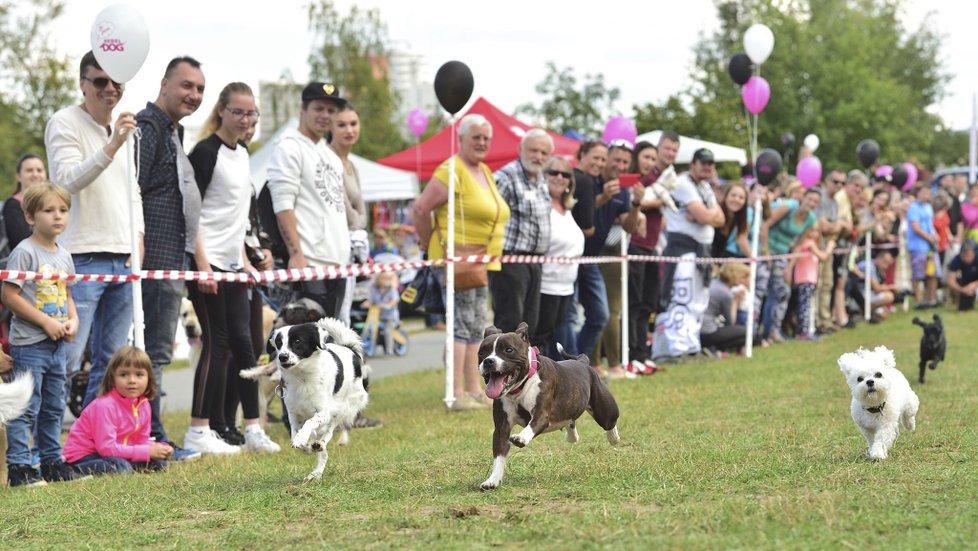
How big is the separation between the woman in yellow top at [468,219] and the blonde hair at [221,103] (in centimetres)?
205

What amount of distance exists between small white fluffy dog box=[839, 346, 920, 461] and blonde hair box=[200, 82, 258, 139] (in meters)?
4.34

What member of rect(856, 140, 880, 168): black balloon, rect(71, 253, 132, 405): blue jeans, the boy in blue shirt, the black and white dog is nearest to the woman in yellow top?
the black and white dog

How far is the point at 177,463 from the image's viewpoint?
7.79 meters

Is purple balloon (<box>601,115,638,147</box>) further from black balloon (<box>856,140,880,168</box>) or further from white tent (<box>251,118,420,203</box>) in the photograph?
white tent (<box>251,118,420,203</box>)

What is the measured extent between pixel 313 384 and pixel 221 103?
254 centimetres

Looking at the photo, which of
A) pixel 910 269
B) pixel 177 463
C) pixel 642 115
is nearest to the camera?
pixel 177 463

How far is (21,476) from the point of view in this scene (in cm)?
708

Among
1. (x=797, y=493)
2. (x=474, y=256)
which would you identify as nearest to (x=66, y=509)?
(x=797, y=493)

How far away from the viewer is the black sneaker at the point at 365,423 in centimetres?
954

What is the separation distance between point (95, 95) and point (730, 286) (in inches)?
398

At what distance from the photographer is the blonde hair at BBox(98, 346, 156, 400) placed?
24.2 feet

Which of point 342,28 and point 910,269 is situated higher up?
point 342,28

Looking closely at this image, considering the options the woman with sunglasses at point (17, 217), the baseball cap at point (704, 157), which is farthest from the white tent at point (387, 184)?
the woman with sunglasses at point (17, 217)

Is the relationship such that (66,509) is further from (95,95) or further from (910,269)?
(910,269)
